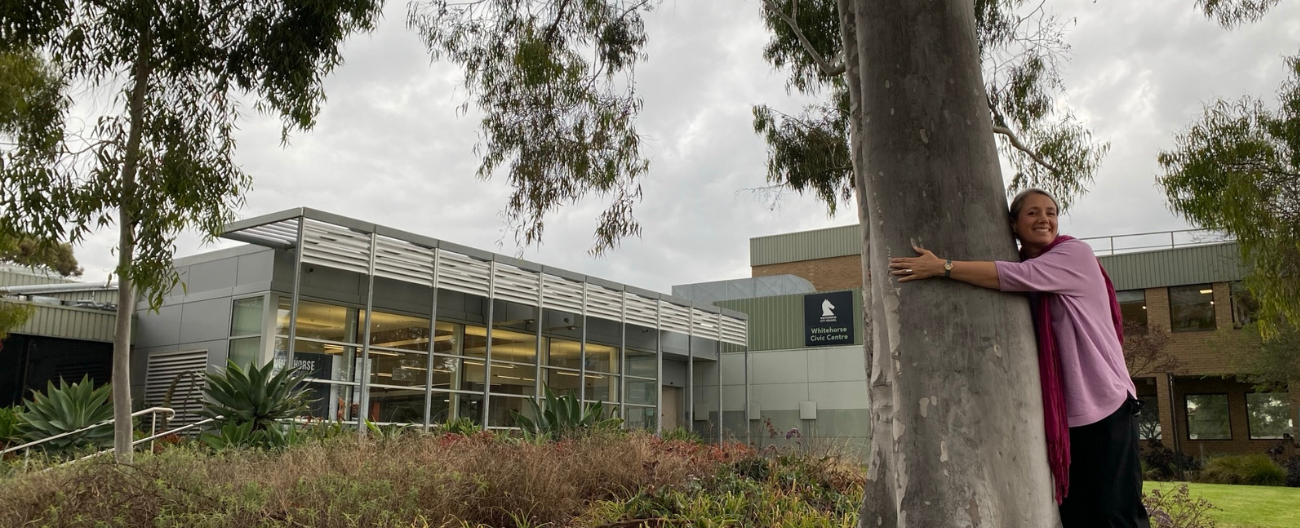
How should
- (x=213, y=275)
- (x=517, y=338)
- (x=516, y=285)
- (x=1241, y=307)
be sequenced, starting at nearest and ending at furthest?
(x=213, y=275), (x=516, y=285), (x=517, y=338), (x=1241, y=307)

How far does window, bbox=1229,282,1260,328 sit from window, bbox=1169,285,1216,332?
0.68 metres

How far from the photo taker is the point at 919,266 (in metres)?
3.31

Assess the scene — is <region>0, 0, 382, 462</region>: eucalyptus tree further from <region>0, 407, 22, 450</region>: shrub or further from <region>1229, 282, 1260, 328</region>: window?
<region>1229, 282, 1260, 328</region>: window

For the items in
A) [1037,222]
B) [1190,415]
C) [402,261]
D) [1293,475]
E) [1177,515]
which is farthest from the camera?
[1190,415]

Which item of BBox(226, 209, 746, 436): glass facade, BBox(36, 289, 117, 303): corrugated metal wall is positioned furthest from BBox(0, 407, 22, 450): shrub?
BBox(36, 289, 117, 303): corrugated metal wall

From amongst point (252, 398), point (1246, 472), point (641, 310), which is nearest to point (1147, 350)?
point (1246, 472)

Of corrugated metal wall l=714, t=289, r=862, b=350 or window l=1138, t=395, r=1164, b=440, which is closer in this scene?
window l=1138, t=395, r=1164, b=440

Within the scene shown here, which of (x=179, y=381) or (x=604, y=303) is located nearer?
(x=179, y=381)

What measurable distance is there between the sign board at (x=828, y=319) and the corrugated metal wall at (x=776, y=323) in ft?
1.07

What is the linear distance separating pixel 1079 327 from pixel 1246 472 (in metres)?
22.7

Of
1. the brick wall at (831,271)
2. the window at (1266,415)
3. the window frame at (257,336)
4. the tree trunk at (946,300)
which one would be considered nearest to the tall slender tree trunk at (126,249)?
the window frame at (257,336)

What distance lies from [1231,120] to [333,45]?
37.9 feet

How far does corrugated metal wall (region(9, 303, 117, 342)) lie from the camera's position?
1912cm

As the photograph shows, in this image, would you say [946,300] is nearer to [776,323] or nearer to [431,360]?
[431,360]
